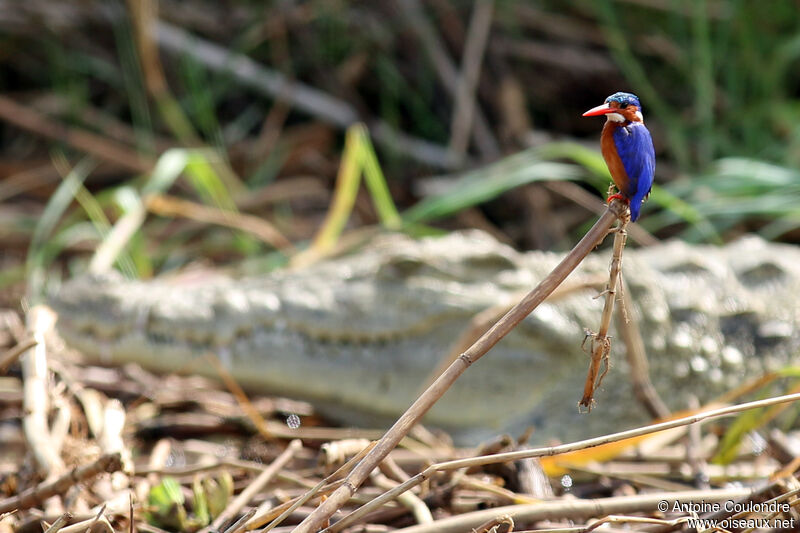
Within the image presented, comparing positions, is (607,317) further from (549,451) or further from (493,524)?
(493,524)

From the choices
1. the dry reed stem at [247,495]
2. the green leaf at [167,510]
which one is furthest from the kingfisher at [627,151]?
the green leaf at [167,510]

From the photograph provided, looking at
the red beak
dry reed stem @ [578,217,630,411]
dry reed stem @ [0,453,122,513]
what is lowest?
dry reed stem @ [0,453,122,513]

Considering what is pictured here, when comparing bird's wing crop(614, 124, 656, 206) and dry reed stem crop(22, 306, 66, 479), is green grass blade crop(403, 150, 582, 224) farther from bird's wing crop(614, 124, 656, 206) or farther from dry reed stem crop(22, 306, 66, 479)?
bird's wing crop(614, 124, 656, 206)

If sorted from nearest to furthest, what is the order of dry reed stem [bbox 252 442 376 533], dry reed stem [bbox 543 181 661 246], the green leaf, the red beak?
the red beak
dry reed stem [bbox 252 442 376 533]
the green leaf
dry reed stem [bbox 543 181 661 246]

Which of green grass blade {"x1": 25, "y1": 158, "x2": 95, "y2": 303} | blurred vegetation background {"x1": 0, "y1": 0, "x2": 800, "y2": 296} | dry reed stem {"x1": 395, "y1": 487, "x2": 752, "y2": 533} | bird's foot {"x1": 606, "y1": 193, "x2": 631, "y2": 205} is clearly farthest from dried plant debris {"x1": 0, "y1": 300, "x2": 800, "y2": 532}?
blurred vegetation background {"x1": 0, "y1": 0, "x2": 800, "y2": 296}

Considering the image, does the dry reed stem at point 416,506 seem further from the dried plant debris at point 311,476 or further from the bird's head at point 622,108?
the bird's head at point 622,108

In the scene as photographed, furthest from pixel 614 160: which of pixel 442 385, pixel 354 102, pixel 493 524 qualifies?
pixel 354 102
